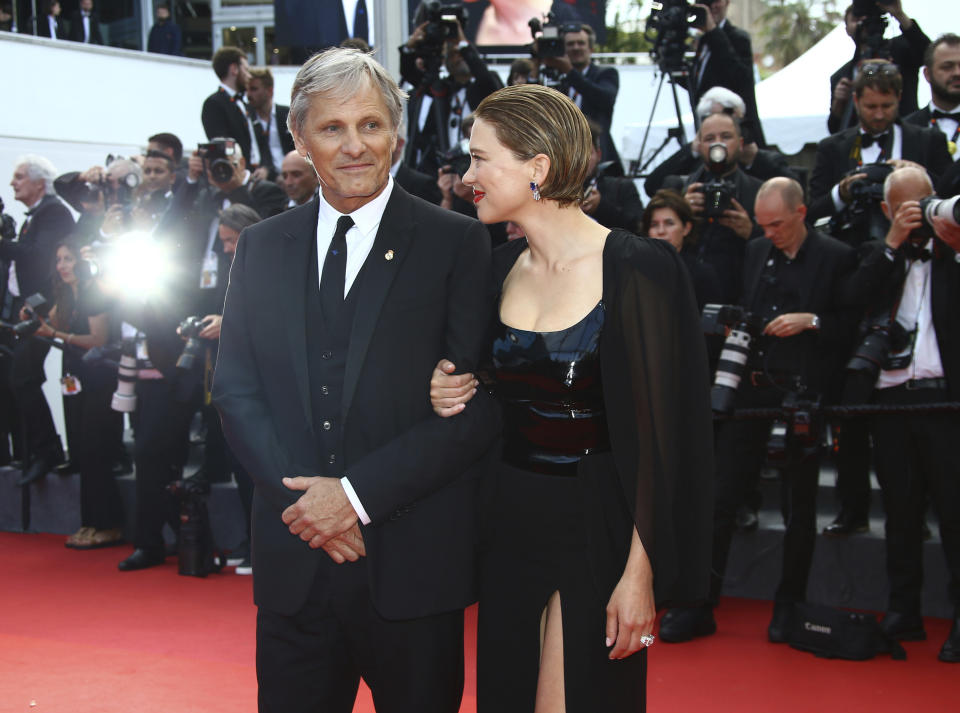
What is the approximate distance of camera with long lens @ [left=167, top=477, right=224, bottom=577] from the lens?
18.0 feet

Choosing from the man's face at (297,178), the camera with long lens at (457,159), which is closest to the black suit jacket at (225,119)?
the man's face at (297,178)

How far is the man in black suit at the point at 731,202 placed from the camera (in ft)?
15.7

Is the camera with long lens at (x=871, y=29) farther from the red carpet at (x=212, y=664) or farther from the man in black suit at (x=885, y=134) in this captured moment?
the red carpet at (x=212, y=664)

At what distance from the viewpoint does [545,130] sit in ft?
6.97

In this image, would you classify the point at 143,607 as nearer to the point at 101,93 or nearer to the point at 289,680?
the point at 289,680

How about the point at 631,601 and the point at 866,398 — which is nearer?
the point at 631,601

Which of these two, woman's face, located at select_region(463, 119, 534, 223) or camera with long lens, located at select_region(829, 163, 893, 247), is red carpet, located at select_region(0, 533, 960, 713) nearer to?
camera with long lens, located at select_region(829, 163, 893, 247)

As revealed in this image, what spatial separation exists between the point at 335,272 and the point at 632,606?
35.0 inches

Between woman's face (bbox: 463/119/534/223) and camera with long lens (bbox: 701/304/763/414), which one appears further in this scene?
camera with long lens (bbox: 701/304/763/414)

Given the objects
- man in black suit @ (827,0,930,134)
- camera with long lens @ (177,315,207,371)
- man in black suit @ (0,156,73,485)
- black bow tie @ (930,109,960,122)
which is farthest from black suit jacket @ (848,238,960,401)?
man in black suit @ (0,156,73,485)

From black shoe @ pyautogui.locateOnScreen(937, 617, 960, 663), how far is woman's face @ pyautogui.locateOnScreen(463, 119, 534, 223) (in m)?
2.85

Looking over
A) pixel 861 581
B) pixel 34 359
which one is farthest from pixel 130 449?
pixel 861 581

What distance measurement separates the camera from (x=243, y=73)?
7.01m

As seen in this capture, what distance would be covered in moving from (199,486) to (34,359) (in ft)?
5.54
